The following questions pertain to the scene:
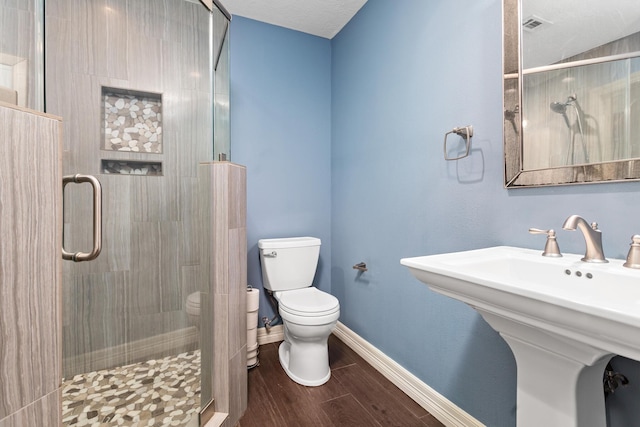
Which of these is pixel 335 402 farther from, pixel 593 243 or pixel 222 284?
pixel 593 243

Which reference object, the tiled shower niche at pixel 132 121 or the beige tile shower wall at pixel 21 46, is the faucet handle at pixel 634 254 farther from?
the tiled shower niche at pixel 132 121

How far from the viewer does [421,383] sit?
5.16 feet

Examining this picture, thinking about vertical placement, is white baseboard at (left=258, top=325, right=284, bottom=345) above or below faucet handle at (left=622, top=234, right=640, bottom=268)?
below

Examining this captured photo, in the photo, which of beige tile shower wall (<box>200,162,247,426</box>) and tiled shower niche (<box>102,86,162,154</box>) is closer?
tiled shower niche (<box>102,86,162,154</box>)

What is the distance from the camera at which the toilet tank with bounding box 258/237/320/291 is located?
81.2 inches

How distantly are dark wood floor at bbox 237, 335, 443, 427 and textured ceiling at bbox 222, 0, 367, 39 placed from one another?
8.13 feet

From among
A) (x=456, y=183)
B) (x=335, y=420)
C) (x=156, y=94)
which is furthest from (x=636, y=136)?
(x=156, y=94)

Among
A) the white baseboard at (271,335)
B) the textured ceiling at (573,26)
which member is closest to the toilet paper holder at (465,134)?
the textured ceiling at (573,26)

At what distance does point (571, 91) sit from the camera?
1.01 metres

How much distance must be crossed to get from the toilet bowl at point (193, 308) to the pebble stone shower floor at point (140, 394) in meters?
0.14

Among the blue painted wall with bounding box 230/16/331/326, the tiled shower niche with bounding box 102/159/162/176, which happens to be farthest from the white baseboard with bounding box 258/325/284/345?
the tiled shower niche with bounding box 102/159/162/176

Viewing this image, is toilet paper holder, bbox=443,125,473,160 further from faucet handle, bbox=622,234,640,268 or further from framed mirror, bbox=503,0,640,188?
faucet handle, bbox=622,234,640,268

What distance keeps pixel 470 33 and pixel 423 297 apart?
1.30 metres

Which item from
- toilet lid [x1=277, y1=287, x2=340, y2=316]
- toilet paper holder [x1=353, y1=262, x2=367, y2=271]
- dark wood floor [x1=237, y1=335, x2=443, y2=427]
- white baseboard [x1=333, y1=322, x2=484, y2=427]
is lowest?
dark wood floor [x1=237, y1=335, x2=443, y2=427]
